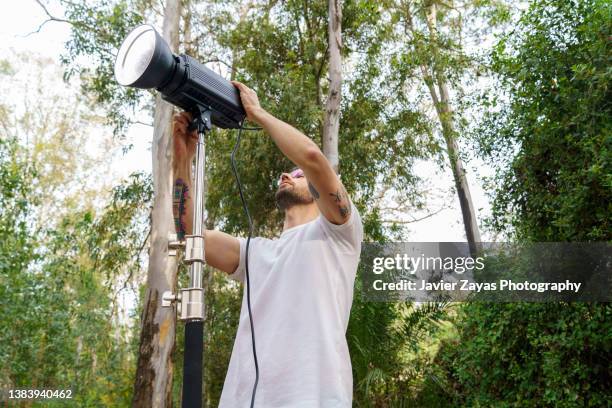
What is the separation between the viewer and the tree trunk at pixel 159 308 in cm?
512

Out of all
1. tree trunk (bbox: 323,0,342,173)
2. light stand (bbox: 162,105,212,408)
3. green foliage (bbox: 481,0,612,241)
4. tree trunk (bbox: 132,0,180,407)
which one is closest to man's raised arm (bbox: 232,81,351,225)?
light stand (bbox: 162,105,212,408)

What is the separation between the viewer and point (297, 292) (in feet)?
3.74

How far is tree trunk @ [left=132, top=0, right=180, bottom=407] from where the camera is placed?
16.8 ft

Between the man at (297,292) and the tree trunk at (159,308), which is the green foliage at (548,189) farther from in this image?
the tree trunk at (159,308)

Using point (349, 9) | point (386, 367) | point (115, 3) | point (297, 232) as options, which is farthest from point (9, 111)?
point (297, 232)

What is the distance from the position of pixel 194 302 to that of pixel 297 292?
0.88 feet

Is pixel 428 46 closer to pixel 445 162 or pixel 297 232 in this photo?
pixel 445 162

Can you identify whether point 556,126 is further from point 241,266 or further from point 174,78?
point 174,78

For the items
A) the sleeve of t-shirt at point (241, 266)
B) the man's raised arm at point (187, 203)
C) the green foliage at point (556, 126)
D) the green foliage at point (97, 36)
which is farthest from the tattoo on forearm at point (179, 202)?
the green foliage at point (97, 36)

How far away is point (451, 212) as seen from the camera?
790 cm

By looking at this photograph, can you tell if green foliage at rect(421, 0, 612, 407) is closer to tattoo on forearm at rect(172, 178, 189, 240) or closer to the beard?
the beard

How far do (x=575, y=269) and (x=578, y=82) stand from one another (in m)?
1.12

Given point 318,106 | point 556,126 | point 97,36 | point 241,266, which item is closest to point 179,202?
point 241,266

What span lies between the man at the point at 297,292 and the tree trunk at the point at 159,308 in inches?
155
